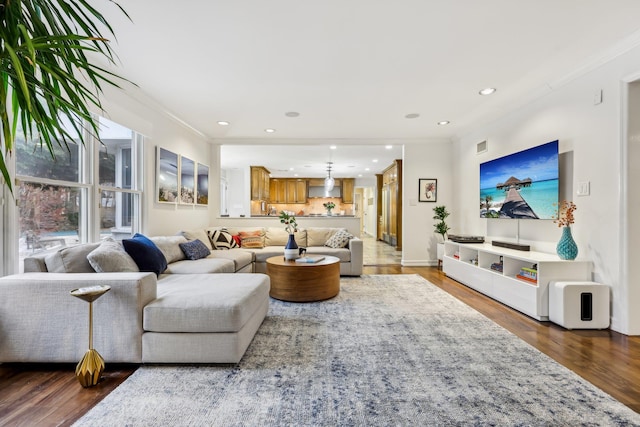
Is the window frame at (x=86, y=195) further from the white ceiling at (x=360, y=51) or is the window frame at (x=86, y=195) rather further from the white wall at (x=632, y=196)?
the white wall at (x=632, y=196)

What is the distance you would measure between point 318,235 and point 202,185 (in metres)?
2.22

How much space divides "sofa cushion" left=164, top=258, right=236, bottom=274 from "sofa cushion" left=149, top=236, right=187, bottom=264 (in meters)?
0.07

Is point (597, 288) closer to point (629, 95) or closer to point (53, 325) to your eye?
point (629, 95)

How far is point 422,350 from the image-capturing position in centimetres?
226

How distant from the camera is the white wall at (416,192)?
226 inches

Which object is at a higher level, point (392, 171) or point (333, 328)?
point (392, 171)

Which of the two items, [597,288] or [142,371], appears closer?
[142,371]

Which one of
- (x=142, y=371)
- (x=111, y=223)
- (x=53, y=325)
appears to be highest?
(x=111, y=223)

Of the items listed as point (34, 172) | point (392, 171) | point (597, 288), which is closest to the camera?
point (34, 172)

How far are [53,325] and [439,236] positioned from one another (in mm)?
5457

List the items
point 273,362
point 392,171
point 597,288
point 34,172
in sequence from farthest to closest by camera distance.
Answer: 1. point 392,171
2. point 597,288
3. point 34,172
4. point 273,362

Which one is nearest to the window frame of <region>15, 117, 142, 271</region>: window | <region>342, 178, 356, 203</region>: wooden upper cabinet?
<region>15, 117, 142, 271</region>: window

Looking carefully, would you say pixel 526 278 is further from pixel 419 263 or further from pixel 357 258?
pixel 419 263

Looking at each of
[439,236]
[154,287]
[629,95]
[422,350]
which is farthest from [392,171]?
[154,287]
